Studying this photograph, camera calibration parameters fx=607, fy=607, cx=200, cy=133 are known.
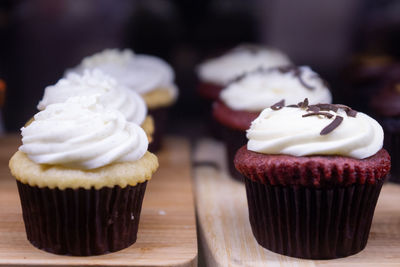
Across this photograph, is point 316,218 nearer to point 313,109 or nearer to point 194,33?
point 313,109

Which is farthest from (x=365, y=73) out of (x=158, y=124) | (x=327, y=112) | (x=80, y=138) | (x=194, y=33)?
(x=80, y=138)

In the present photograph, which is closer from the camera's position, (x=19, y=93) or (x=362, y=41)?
(x=19, y=93)

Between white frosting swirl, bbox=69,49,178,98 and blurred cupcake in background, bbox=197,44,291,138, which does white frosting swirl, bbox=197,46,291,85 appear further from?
white frosting swirl, bbox=69,49,178,98

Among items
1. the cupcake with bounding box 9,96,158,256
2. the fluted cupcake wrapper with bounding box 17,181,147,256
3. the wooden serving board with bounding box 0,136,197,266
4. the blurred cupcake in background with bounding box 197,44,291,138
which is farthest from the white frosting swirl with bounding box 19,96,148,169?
the blurred cupcake in background with bounding box 197,44,291,138

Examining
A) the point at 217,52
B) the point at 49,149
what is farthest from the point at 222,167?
the point at 49,149

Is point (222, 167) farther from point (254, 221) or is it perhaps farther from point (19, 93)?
point (19, 93)

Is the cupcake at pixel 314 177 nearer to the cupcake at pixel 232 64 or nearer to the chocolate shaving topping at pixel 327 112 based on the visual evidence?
the chocolate shaving topping at pixel 327 112

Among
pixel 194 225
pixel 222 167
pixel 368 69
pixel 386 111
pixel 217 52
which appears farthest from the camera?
pixel 217 52
